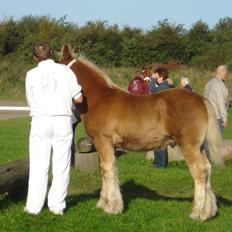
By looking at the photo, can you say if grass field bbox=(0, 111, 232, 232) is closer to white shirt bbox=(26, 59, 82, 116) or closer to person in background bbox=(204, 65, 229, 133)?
person in background bbox=(204, 65, 229, 133)

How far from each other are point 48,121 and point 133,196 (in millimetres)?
2992

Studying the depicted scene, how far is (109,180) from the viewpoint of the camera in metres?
8.80

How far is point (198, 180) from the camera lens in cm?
868

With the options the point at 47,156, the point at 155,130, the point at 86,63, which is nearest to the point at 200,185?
the point at 155,130

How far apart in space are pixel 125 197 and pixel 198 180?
77.7 inches

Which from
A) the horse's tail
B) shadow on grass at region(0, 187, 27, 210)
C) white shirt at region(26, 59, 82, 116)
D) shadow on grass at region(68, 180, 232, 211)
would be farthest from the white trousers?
the horse's tail

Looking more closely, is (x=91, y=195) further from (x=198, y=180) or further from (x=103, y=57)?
(x=103, y=57)

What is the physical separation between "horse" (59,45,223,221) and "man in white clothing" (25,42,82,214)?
2.27 ft

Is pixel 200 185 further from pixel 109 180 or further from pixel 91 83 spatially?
pixel 91 83

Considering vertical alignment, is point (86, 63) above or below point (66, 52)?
below

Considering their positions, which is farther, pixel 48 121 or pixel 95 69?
pixel 95 69

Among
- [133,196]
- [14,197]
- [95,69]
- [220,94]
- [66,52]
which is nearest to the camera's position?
[66,52]

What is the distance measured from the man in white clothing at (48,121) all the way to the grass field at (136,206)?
0.44 m

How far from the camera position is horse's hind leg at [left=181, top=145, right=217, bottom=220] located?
8633 millimetres
